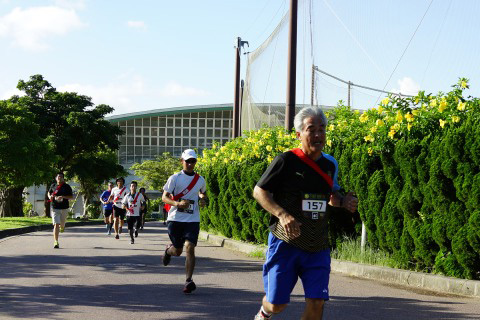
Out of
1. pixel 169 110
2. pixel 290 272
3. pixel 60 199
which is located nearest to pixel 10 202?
pixel 60 199

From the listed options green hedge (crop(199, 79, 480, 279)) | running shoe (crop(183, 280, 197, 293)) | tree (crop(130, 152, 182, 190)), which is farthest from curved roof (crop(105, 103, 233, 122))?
running shoe (crop(183, 280, 197, 293))

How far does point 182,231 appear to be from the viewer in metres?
9.83

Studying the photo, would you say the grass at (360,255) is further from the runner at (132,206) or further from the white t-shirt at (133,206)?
the white t-shirt at (133,206)

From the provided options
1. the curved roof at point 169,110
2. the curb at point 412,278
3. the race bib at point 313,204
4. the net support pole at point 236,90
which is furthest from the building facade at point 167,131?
the race bib at point 313,204

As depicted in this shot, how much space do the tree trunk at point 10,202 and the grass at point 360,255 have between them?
134 ft

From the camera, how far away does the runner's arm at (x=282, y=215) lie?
193 inches

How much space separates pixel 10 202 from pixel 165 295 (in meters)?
44.6

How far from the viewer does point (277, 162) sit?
5.12 meters

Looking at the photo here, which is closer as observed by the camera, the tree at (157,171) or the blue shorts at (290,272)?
the blue shorts at (290,272)

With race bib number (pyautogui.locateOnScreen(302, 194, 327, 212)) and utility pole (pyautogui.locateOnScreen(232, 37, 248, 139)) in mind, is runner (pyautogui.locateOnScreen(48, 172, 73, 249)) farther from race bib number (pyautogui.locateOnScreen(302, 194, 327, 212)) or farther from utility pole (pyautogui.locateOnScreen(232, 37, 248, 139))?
utility pole (pyautogui.locateOnScreen(232, 37, 248, 139))

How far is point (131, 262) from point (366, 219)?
14.2 feet

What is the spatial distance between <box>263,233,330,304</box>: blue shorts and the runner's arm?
0.18 metres

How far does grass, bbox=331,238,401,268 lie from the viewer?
1150 centimetres

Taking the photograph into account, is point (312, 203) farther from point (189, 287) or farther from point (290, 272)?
point (189, 287)
